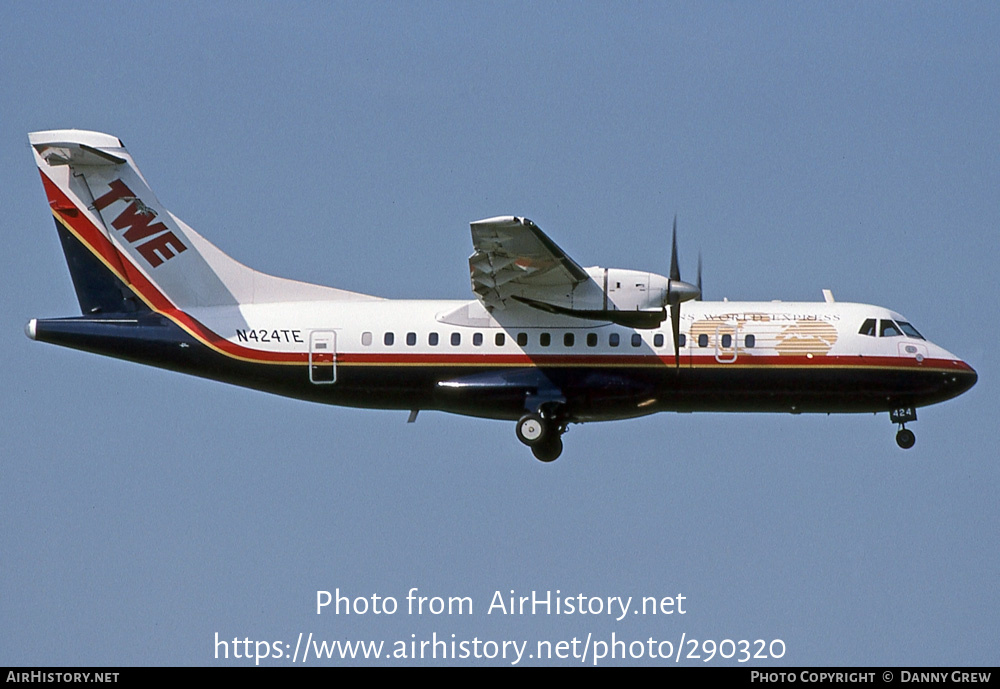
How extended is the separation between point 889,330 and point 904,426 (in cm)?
183

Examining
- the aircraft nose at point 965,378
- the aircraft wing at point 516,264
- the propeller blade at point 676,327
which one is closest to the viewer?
the aircraft wing at point 516,264

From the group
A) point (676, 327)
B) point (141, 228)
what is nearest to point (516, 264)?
point (676, 327)

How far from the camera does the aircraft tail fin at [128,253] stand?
29.5 m

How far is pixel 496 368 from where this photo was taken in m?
28.6

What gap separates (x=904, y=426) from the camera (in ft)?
95.7

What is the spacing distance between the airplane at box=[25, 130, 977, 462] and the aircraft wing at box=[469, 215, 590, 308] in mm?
61

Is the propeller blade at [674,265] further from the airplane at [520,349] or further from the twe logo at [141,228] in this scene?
the twe logo at [141,228]

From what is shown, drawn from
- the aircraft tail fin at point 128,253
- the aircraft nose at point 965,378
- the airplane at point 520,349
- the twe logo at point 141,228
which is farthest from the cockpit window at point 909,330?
the twe logo at point 141,228

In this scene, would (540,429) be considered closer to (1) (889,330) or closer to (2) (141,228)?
(1) (889,330)

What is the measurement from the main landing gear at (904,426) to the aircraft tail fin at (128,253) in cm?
1030
